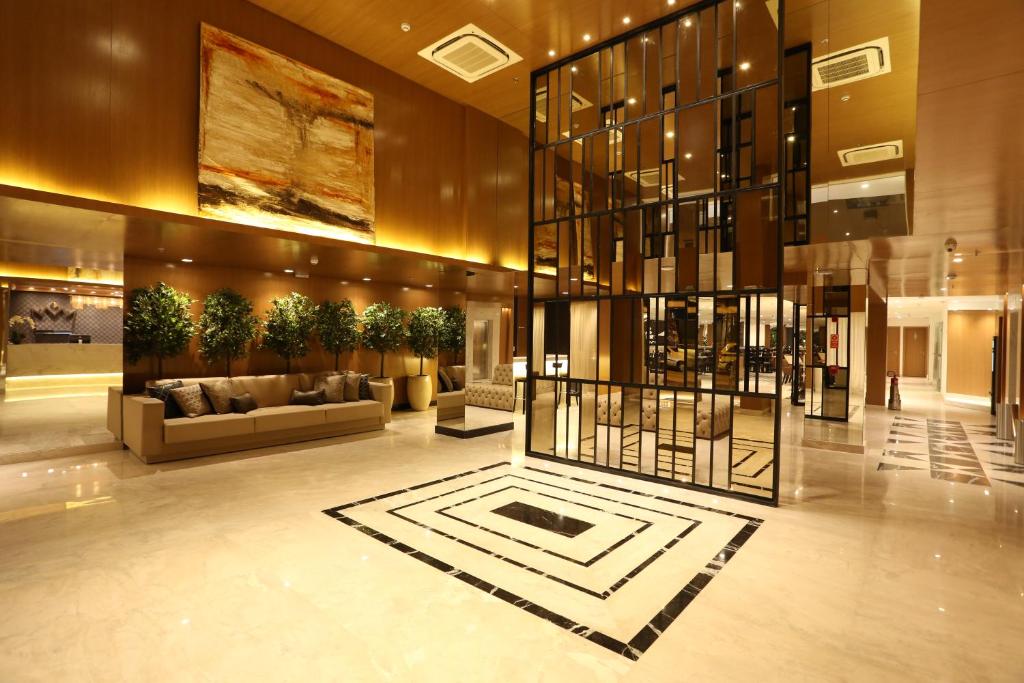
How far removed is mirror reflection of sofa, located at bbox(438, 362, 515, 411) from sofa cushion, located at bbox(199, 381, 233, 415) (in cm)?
308

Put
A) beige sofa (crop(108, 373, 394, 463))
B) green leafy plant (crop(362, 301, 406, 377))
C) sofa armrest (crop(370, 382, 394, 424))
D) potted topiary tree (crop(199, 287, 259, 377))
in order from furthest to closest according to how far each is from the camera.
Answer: green leafy plant (crop(362, 301, 406, 377))
sofa armrest (crop(370, 382, 394, 424))
potted topiary tree (crop(199, 287, 259, 377))
beige sofa (crop(108, 373, 394, 463))

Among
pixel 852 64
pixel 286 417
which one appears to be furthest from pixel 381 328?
pixel 852 64

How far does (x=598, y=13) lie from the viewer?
5.96 metres

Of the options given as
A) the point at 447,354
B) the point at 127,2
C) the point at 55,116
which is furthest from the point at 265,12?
the point at 447,354

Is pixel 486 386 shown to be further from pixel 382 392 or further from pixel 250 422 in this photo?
pixel 250 422

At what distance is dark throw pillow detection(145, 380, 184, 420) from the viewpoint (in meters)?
6.53

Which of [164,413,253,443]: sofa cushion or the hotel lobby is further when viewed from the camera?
[164,413,253,443]: sofa cushion

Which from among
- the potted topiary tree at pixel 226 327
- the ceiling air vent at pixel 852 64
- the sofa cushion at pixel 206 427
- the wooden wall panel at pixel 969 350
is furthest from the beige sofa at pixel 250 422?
the wooden wall panel at pixel 969 350

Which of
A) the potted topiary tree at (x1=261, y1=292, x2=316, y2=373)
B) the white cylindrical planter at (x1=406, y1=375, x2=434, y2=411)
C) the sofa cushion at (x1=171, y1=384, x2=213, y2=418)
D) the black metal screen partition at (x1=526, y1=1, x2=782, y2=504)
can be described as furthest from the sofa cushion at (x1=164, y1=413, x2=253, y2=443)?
the white cylindrical planter at (x1=406, y1=375, x2=434, y2=411)

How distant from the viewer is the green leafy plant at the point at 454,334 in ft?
27.3

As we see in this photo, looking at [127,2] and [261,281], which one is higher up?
[127,2]

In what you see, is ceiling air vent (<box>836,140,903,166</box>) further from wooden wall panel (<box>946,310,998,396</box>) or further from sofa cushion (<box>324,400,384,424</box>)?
wooden wall panel (<box>946,310,998,396</box>)

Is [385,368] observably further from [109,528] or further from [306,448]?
[109,528]

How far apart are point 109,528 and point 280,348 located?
455 cm
